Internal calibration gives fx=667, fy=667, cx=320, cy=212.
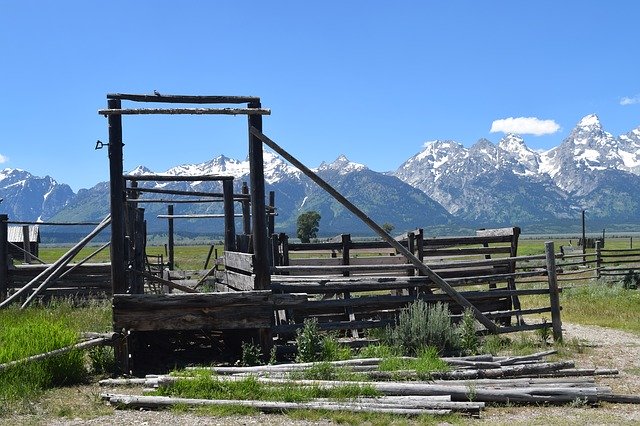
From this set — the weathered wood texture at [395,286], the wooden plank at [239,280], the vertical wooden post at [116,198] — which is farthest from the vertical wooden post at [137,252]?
the weathered wood texture at [395,286]

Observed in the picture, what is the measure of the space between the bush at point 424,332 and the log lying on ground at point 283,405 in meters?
2.82

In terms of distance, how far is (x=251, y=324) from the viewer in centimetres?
1021

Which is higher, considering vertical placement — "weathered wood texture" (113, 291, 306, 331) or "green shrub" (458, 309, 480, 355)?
"weathered wood texture" (113, 291, 306, 331)

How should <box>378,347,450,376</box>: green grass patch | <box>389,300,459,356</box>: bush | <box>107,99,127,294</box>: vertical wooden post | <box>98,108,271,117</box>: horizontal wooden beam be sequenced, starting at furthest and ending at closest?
<box>389,300,459,356</box>: bush, <box>98,108,271,117</box>: horizontal wooden beam, <box>107,99,127,294</box>: vertical wooden post, <box>378,347,450,376</box>: green grass patch

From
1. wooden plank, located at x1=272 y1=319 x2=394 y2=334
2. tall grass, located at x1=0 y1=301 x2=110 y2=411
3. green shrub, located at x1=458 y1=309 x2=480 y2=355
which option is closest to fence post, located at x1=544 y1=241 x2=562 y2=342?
green shrub, located at x1=458 y1=309 x2=480 y2=355

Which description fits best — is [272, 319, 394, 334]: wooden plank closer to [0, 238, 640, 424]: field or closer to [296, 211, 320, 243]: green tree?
[0, 238, 640, 424]: field

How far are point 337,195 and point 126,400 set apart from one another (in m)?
4.68

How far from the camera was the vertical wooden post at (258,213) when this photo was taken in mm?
10531

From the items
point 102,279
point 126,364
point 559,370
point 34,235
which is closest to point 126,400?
point 126,364

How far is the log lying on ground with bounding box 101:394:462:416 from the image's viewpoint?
7.47m

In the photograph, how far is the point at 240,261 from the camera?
11578 millimetres

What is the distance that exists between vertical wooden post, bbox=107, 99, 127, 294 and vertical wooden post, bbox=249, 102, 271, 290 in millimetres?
2009

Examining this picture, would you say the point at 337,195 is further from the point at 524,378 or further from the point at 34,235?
the point at 34,235

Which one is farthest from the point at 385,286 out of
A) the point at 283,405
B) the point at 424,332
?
the point at 283,405
